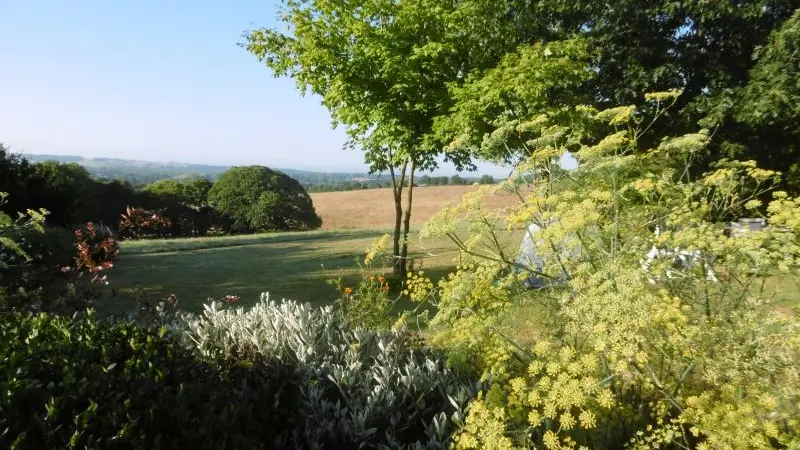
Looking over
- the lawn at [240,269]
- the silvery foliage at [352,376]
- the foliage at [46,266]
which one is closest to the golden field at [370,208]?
the lawn at [240,269]

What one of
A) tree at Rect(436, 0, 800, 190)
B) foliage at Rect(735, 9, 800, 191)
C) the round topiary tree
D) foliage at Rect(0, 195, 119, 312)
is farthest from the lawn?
the round topiary tree

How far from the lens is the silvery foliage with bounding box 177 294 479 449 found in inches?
149

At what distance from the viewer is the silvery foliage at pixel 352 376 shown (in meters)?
3.78

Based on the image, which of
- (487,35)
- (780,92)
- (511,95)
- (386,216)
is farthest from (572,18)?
(386,216)

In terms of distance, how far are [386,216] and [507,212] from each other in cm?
3258

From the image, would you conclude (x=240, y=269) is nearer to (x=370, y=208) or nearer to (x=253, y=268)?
(x=253, y=268)

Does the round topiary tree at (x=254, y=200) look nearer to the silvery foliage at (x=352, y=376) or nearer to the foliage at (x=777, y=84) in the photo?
the foliage at (x=777, y=84)

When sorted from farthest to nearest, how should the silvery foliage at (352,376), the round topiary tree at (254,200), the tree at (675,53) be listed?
the round topiary tree at (254,200)
the tree at (675,53)
the silvery foliage at (352,376)

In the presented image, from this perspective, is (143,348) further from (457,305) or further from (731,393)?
(731,393)

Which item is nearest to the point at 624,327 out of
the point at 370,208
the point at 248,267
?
the point at 248,267

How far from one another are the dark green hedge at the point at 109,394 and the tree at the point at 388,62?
22.0ft

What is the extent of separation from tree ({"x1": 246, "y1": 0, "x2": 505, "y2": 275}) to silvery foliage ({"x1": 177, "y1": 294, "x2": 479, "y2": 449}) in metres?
5.40

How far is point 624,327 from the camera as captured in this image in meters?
2.77

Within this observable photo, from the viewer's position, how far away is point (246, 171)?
30.4m
